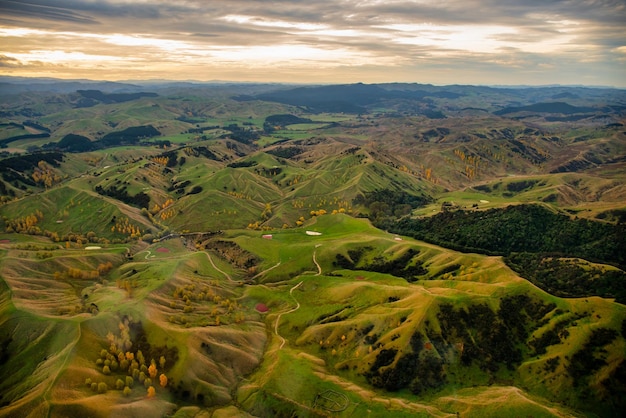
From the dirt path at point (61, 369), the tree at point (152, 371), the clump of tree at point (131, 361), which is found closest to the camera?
the dirt path at point (61, 369)

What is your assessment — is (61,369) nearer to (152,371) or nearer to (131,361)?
(131,361)

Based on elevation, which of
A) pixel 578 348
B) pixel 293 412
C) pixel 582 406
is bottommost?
pixel 293 412

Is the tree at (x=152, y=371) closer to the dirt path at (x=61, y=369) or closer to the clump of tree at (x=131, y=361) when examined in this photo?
the clump of tree at (x=131, y=361)

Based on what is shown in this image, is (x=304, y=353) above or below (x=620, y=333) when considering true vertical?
below

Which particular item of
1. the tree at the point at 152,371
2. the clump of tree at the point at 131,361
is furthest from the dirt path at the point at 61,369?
the tree at the point at 152,371

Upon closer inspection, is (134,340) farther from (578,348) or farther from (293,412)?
(578,348)

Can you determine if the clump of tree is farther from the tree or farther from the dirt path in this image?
the dirt path

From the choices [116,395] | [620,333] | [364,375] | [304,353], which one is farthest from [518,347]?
[116,395]

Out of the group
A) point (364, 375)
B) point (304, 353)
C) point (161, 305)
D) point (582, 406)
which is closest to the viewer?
point (582, 406)

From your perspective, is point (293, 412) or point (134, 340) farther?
Result: point (134, 340)

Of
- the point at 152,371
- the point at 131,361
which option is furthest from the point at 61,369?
the point at 152,371

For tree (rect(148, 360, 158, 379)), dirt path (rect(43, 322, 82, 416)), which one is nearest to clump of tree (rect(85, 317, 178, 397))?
tree (rect(148, 360, 158, 379))
